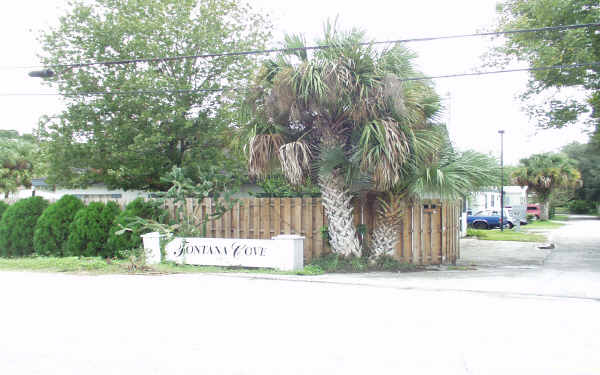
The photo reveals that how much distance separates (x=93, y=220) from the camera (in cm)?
1428

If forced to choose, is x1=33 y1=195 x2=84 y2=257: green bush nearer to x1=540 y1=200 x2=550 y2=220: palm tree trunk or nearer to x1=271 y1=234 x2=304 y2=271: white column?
x1=271 y1=234 x2=304 y2=271: white column

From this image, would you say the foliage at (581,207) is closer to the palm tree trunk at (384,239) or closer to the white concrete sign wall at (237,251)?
the palm tree trunk at (384,239)

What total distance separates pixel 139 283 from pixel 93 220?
493cm

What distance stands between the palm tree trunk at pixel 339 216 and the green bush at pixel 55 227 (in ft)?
26.5

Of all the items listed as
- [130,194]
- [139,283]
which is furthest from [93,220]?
[130,194]

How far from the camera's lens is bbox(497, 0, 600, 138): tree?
14.7 meters

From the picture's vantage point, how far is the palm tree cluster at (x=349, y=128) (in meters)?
10.8

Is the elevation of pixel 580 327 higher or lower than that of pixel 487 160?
lower

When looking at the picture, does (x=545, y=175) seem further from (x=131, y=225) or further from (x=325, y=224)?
(x=131, y=225)

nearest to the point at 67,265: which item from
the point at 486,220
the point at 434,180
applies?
the point at 434,180

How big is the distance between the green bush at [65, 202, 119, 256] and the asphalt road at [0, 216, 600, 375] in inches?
130

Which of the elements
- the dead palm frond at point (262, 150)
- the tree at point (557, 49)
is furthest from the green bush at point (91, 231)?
the tree at point (557, 49)

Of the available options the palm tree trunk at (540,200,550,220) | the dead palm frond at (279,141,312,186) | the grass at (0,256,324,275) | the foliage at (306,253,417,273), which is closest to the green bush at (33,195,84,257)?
the grass at (0,256,324,275)

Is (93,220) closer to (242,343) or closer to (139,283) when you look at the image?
(139,283)
